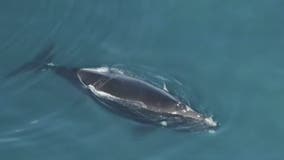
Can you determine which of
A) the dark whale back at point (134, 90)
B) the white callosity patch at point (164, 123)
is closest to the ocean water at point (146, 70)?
the white callosity patch at point (164, 123)

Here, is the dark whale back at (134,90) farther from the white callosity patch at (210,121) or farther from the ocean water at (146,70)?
the white callosity patch at (210,121)

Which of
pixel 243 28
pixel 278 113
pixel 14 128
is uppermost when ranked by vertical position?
pixel 243 28

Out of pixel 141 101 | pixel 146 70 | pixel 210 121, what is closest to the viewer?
pixel 141 101

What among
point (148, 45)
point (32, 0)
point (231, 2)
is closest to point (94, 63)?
point (148, 45)

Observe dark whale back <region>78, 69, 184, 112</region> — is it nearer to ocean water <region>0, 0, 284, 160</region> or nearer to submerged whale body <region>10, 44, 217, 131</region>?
submerged whale body <region>10, 44, 217, 131</region>

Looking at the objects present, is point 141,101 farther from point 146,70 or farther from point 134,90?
point 146,70

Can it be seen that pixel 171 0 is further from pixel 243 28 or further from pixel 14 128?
pixel 14 128

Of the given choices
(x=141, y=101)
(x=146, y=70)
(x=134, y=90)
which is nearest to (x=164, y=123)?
(x=141, y=101)
